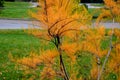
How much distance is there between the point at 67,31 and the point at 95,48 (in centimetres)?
154

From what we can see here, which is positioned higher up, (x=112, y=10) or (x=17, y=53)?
(x=112, y=10)

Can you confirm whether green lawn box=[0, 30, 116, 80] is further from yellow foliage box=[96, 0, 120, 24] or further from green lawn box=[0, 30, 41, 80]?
yellow foliage box=[96, 0, 120, 24]

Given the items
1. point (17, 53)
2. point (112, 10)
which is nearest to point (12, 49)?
point (17, 53)

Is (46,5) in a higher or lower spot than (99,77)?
higher

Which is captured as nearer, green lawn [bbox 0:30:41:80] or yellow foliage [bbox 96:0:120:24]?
yellow foliage [bbox 96:0:120:24]

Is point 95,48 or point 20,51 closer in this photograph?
point 95,48

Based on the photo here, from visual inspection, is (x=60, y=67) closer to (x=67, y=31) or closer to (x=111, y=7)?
(x=67, y=31)

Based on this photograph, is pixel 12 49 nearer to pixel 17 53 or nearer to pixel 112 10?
pixel 17 53

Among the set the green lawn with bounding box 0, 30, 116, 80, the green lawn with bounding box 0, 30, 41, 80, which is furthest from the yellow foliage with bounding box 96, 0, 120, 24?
Result: the green lawn with bounding box 0, 30, 41, 80

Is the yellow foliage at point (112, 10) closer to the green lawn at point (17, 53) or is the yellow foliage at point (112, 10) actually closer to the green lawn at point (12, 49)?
the green lawn at point (17, 53)

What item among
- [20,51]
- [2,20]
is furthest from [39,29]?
[2,20]

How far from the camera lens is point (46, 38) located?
619 centimetres

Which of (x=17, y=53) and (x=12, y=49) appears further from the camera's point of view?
(x=12, y=49)

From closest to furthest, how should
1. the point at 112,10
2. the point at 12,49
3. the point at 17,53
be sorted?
the point at 112,10, the point at 17,53, the point at 12,49
